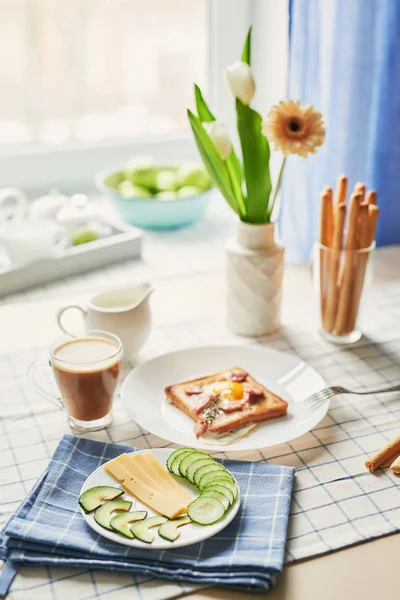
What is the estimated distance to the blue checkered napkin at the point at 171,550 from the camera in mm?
783

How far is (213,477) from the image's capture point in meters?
0.89

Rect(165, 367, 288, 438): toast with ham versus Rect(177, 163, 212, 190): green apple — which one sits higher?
Rect(177, 163, 212, 190): green apple

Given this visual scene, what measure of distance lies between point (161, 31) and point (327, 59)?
664 mm

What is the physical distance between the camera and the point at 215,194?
7.02ft

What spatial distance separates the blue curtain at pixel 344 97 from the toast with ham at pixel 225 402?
25.2 inches

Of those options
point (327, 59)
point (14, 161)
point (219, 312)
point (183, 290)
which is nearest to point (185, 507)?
point (219, 312)

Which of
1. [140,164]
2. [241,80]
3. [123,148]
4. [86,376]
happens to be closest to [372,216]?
[241,80]

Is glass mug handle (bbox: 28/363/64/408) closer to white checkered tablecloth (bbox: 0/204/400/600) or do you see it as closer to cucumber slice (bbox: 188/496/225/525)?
white checkered tablecloth (bbox: 0/204/400/600)

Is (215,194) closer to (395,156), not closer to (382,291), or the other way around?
(395,156)

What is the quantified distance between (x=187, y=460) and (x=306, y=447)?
0.62 feet

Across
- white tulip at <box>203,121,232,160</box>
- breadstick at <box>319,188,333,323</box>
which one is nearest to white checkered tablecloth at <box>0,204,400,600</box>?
breadstick at <box>319,188,333,323</box>

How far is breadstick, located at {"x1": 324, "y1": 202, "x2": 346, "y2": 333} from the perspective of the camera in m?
1.24

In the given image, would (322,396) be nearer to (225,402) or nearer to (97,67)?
(225,402)

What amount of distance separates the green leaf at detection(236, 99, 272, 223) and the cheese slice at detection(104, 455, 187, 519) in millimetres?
530
